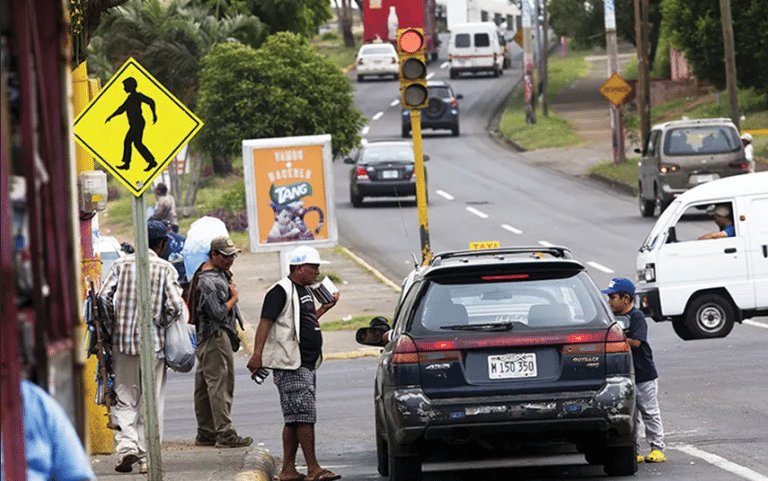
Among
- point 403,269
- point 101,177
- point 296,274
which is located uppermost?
point 101,177

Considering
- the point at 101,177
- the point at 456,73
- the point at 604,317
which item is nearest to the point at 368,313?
the point at 101,177

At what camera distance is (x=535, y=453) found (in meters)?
11.6

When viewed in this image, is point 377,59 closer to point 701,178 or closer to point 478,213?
point 478,213

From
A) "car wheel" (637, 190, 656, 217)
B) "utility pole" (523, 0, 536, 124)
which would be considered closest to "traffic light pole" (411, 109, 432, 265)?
"car wheel" (637, 190, 656, 217)

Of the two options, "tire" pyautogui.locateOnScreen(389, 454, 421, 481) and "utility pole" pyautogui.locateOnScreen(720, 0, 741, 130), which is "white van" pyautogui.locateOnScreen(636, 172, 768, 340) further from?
"utility pole" pyautogui.locateOnScreen(720, 0, 741, 130)

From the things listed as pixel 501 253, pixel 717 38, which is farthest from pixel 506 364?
pixel 717 38

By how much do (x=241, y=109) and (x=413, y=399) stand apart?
2340 centimetres

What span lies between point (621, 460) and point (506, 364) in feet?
3.83

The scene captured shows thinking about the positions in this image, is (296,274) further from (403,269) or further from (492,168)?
(492,168)

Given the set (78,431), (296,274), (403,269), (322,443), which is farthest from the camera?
(403,269)

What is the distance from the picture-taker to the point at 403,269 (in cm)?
2698

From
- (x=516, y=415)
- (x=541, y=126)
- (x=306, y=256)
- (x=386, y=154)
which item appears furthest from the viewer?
(x=541, y=126)

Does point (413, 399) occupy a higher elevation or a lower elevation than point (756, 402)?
higher

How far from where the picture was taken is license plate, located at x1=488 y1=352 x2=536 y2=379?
9.54m
